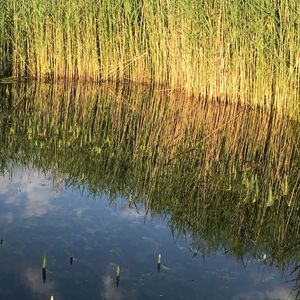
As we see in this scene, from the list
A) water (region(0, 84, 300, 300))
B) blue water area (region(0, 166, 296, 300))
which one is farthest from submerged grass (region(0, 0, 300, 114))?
blue water area (region(0, 166, 296, 300))

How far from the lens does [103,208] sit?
549 centimetres

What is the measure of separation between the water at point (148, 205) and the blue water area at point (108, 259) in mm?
14

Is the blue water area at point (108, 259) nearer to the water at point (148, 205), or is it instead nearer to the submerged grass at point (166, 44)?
the water at point (148, 205)

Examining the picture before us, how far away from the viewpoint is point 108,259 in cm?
436

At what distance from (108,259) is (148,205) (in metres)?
1.26

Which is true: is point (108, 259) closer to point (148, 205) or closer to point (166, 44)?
point (148, 205)

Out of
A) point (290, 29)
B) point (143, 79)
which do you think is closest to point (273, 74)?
point (290, 29)

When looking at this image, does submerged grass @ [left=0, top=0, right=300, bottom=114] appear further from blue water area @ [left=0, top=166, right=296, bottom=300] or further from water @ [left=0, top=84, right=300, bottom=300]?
blue water area @ [left=0, top=166, right=296, bottom=300]

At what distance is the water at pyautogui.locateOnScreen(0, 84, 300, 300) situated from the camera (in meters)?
4.05

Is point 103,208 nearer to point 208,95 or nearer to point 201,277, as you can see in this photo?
point 201,277

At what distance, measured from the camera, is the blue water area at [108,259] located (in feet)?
12.7

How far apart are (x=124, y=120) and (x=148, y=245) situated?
4.71 metres

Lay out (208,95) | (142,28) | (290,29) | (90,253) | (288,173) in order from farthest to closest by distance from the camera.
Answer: (142,28)
(208,95)
(290,29)
(288,173)
(90,253)

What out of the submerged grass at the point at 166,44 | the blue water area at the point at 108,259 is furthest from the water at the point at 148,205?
the submerged grass at the point at 166,44
